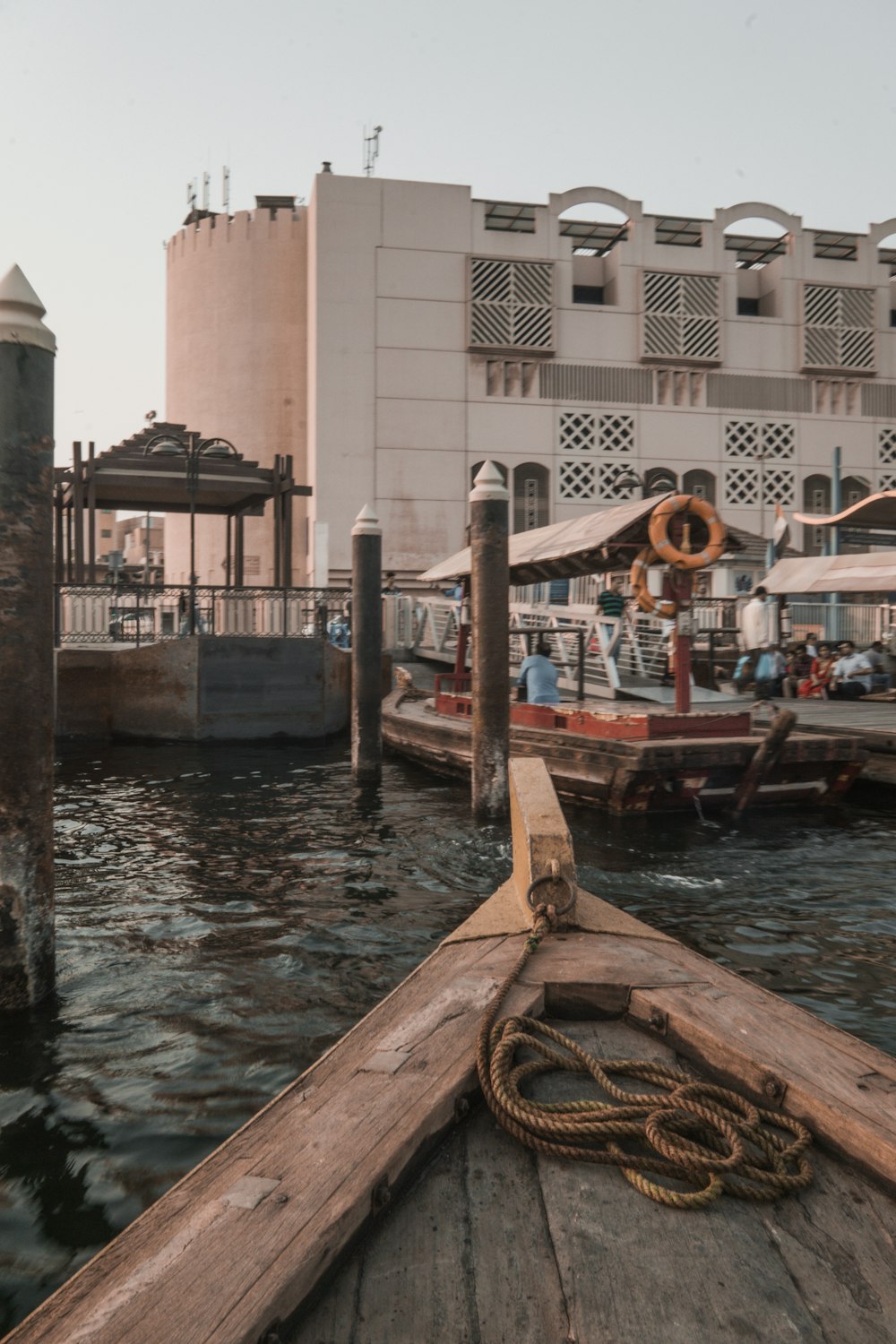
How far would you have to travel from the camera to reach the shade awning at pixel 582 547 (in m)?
10.9

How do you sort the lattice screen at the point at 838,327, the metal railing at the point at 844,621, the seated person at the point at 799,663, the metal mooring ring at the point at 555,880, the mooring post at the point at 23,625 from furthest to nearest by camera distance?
the lattice screen at the point at 838,327 → the metal railing at the point at 844,621 → the seated person at the point at 799,663 → the mooring post at the point at 23,625 → the metal mooring ring at the point at 555,880

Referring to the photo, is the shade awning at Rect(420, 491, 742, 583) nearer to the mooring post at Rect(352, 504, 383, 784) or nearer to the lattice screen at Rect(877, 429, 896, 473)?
the mooring post at Rect(352, 504, 383, 784)

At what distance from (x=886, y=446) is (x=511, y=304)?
1384cm

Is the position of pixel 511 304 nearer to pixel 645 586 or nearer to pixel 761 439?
pixel 761 439

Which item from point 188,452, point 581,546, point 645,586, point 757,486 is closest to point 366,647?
point 581,546

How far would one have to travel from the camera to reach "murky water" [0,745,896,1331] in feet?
11.6

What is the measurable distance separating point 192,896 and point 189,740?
30.2 feet

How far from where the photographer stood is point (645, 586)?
1023 cm

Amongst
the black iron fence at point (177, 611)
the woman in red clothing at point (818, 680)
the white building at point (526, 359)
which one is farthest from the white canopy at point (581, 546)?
the white building at point (526, 359)

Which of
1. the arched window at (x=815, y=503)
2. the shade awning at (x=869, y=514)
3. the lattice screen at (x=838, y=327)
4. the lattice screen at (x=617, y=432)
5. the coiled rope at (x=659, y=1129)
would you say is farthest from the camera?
the arched window at (x=815, y=503)

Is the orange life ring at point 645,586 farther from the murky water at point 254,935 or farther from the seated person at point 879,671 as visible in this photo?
the seated person at point 879,671

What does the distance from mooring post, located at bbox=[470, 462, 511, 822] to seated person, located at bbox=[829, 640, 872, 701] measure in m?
9.61

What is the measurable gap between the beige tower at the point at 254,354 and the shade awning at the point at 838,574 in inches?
766

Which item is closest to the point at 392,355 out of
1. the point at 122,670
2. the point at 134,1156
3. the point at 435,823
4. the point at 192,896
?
the point at 122,670
